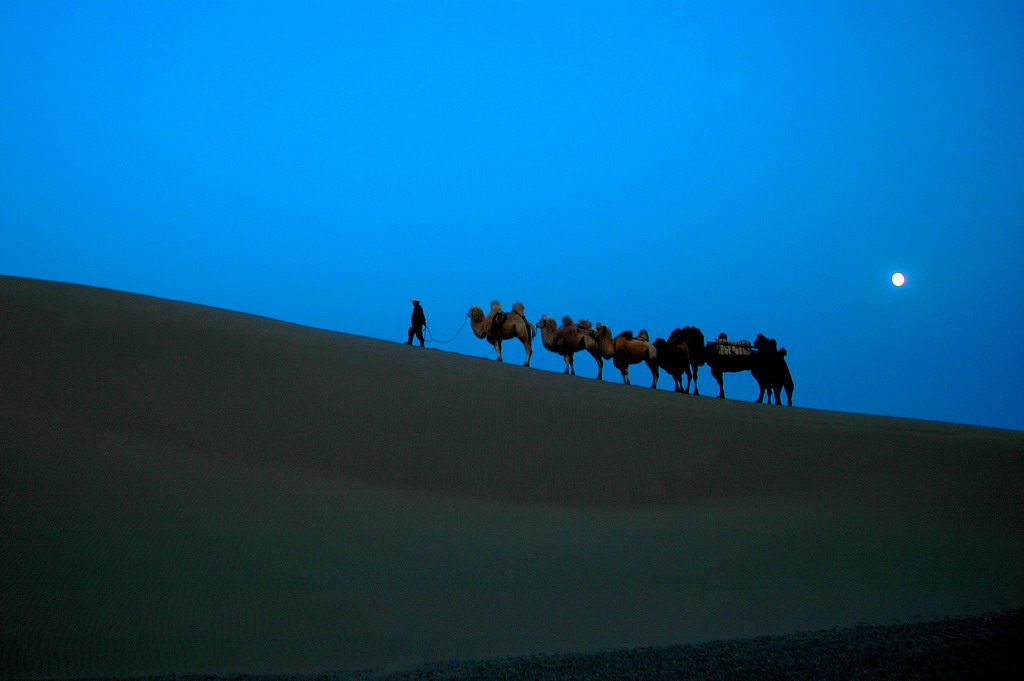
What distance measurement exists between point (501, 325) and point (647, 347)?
3.60 m

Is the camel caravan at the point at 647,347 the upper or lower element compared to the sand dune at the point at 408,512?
upper

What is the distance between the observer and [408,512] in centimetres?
993

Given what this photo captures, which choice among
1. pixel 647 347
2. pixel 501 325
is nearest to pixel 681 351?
pixel 647 347

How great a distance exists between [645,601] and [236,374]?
938 centimetres

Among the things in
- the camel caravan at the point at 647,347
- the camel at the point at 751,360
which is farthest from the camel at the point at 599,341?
the camel at the point at 751,360

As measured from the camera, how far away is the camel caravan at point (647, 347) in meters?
21.0

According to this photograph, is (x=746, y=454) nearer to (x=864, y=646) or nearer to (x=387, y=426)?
(x=387, y=426)

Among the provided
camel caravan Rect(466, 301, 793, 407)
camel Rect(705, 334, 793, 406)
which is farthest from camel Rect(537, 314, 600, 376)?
camel Rect(705, 334, 793, 406)

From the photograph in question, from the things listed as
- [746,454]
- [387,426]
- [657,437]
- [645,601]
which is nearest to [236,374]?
[387,426]

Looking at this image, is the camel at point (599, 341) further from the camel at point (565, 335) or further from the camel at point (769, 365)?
the camel at point (769, 365)

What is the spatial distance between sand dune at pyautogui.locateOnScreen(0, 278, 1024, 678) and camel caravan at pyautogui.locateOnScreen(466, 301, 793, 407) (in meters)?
3.14

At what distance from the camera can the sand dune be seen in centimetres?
635

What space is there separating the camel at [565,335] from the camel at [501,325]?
377 millimetres

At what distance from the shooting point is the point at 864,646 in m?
5.68
